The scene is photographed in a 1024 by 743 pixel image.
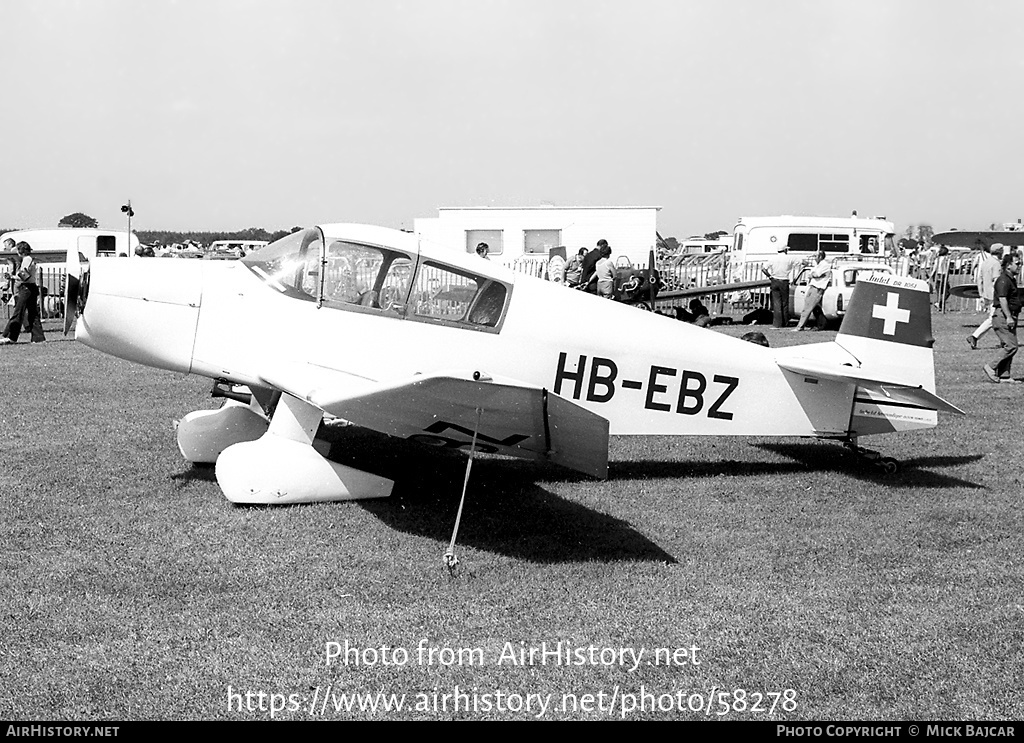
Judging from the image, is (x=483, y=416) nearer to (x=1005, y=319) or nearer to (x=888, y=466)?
(x=888, y=466)

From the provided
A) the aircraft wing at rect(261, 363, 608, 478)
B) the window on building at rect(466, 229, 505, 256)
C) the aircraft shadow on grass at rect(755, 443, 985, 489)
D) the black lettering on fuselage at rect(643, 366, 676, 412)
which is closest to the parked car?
the window on building at rect(466, 229, 505, 256)

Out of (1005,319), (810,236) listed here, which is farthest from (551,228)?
(1005,319)

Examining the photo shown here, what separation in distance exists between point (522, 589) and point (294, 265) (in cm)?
293

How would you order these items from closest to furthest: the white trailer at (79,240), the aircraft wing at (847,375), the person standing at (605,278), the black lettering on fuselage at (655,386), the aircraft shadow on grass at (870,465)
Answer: the black lettering on fuselage at (655,386) < the aircraft wing at (847,375) < the aircraft shadow on grass at (870,465) < the person standing at (605,278) < the white trailer at (79,240)

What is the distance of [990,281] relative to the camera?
1780 centimetres

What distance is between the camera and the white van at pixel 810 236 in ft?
98.6

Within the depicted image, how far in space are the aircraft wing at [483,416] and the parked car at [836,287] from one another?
49.4 feet

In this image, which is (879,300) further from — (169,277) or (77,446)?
(77,446)

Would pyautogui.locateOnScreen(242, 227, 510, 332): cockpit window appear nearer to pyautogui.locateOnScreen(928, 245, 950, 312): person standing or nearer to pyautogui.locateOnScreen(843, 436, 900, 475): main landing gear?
pyautogui.locateOnScreen(843, 436, 900, 475): main landing gear

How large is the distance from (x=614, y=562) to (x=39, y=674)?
3.03 m

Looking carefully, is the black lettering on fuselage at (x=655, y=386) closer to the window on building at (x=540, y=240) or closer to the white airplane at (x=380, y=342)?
the white airplane at (x=380, y=342)

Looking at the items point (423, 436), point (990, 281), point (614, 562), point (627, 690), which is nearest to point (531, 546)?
point (614, 562)

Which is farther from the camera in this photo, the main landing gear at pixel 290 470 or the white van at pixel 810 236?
the white van at pixel 810 236

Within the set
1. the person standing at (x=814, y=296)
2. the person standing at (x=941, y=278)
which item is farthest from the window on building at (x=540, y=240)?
the person standing at (x=941, y=278)
